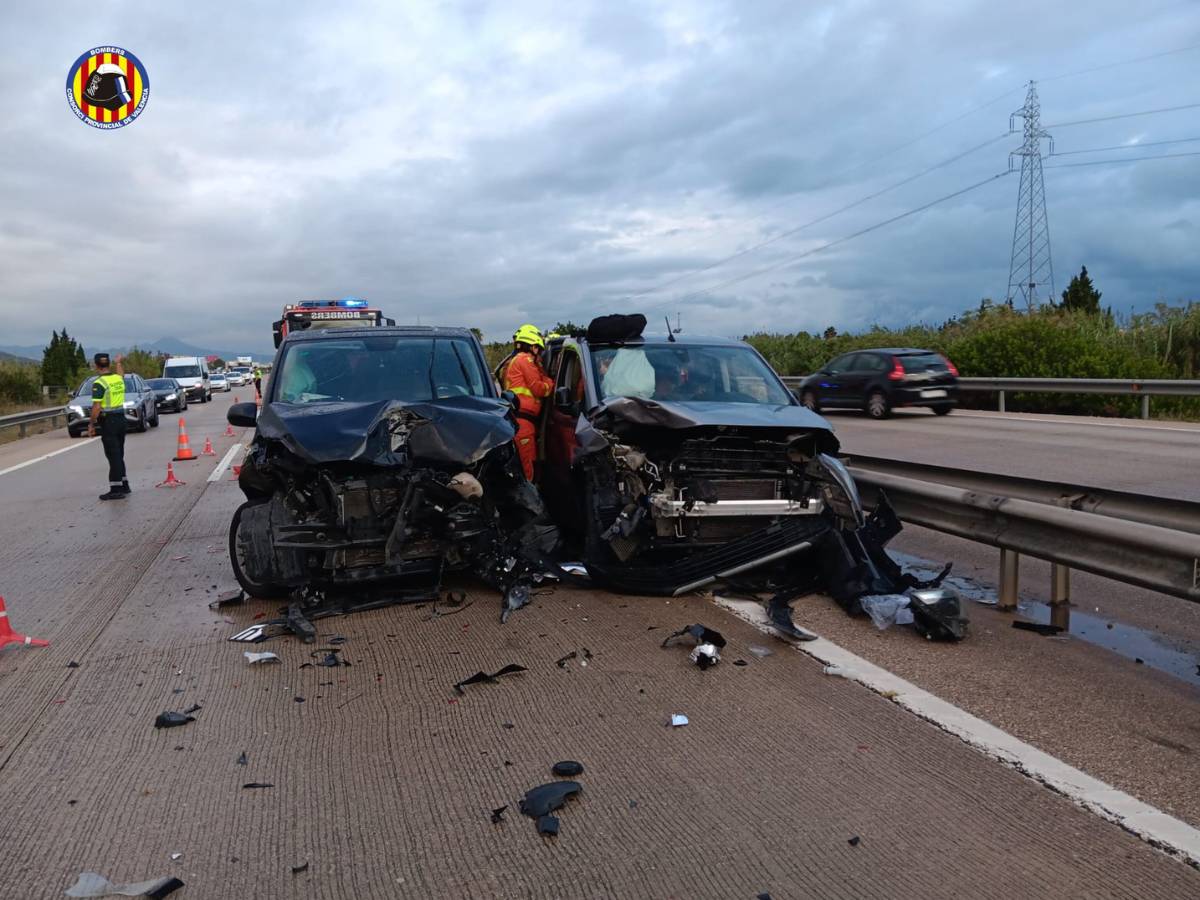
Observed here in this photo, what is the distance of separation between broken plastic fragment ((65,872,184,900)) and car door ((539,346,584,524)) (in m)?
4.43

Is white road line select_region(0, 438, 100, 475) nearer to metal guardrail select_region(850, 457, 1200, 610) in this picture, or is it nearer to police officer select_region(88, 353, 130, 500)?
police officer select_region(88, 353, 130, 500)

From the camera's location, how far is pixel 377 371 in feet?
26.6

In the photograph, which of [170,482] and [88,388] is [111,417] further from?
[88,388]

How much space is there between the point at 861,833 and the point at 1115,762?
4.11ft

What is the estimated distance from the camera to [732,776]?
3.86 m

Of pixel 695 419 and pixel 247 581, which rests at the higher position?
pixel 695 419

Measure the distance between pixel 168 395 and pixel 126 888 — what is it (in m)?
35.5

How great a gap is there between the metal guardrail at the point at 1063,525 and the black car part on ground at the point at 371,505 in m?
2.82

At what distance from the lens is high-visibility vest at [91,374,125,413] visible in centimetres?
1264

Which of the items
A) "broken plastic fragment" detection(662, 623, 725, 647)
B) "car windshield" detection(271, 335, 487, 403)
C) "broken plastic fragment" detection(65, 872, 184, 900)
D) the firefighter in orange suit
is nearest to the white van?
the firefighter in orange suit

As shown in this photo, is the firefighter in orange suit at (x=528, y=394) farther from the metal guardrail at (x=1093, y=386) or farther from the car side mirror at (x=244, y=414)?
the metal guardrail at (x=1093, y=386)

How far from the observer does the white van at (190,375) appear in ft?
150

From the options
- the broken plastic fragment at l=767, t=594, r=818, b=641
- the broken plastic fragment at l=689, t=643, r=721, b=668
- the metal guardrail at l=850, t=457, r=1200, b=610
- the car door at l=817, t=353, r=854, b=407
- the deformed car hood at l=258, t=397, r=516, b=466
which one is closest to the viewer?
the metal guardrail at l=850, t=457, r=1200, b=610

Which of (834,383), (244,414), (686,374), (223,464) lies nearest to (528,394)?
(686,374)
